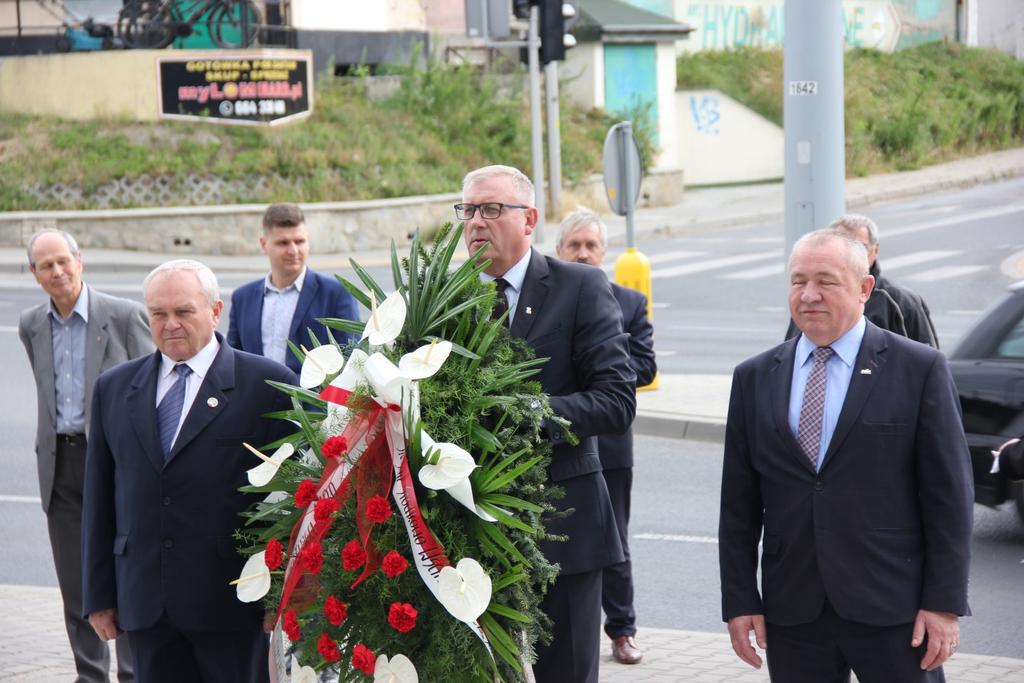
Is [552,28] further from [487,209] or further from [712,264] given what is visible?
[487,209]

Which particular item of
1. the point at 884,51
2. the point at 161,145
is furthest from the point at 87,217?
the point at 884,51

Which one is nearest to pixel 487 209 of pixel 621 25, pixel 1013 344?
pixel 1013 344

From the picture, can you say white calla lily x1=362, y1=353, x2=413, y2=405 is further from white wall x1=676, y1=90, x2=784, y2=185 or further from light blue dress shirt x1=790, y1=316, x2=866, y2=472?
white wall x1=676, y1=90, x2=784, y2=185

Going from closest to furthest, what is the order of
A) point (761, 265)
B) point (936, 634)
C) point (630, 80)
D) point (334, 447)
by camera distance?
point (334, 447) < point (936, 634) < point (761, 265) < point (630, 80)

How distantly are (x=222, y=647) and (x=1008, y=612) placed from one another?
4.38 meters

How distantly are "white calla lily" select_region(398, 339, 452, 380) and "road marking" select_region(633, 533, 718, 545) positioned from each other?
17.3 feet

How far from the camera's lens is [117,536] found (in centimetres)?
498

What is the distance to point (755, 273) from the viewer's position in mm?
23750

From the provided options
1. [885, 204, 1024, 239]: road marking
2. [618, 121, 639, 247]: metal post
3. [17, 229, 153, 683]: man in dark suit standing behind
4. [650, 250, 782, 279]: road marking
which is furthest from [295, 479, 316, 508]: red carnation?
[885, 204, 1024, 239]: road marking

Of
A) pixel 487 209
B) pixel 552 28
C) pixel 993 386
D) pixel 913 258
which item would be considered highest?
pixel 552 28

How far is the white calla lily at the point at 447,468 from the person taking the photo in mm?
3975

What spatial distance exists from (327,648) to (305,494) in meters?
0.42

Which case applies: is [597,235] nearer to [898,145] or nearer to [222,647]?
[222,647]

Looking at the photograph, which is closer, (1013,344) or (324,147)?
(1013,344)
